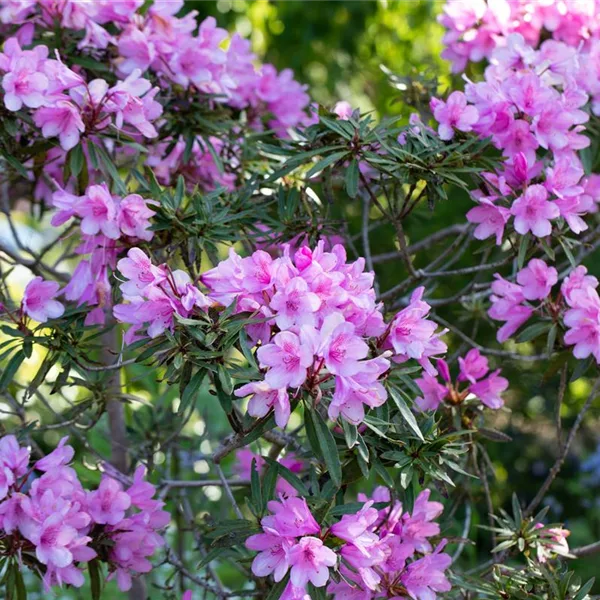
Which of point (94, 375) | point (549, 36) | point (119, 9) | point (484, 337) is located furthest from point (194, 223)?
point (484, 337)

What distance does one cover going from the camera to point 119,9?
1870mm

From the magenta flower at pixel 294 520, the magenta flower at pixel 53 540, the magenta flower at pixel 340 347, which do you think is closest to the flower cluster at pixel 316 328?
the magenta flower at pixel 340 347

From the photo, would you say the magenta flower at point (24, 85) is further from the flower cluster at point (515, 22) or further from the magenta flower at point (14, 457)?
the flower cluster at point (515, 22)

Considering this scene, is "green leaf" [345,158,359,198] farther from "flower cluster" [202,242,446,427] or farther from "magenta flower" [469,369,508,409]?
"magenta flower" [469,369,508,409]

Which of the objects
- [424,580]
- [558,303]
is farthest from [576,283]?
[424,580]

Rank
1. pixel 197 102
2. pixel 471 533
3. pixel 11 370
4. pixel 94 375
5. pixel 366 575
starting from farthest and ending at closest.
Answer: pixel 471 533 → pixel 94 375 → pixel 197 102 → pixel 11 370 → pixel 366 575

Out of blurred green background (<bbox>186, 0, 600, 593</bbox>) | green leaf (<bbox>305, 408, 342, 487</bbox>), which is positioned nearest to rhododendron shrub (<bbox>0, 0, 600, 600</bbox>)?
green leaf (<bbox>305, 408, 342, 487</bbox>)

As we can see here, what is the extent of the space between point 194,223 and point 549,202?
61 cm

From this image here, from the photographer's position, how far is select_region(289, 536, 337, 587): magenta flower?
4.21 feet

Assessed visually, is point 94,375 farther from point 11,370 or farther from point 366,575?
point 366,575

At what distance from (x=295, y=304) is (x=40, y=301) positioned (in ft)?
1.78

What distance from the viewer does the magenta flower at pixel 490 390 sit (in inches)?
69.4

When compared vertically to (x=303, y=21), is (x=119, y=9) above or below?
above

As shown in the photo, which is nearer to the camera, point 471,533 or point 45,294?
point 45,294
